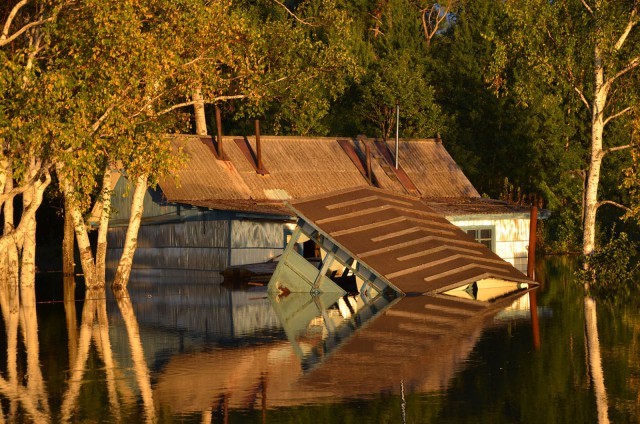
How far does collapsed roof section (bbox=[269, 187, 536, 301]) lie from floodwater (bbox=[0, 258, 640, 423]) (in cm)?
145

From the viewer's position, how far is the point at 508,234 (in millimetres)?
45375

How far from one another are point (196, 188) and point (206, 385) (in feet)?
92.7

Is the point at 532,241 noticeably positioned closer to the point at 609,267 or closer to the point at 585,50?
the point at 609,267

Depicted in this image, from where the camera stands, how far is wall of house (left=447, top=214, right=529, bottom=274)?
44.7m

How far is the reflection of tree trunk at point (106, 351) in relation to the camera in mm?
15780

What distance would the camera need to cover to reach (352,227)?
33094 millimetres

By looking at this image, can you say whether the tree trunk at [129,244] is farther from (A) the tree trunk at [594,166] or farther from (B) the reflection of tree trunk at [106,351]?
(A) the tree trunk at [594,166]

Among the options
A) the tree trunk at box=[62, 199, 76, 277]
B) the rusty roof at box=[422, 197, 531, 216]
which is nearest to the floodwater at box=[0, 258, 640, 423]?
the rusty roof at box=[422, 197, 531, 216]

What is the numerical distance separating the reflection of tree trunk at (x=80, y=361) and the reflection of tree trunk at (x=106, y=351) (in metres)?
0.19

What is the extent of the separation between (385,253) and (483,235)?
44.8 feet

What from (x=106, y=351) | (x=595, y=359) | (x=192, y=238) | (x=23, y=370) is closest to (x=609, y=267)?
(x=192, y=238)

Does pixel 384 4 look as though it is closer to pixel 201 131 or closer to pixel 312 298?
pixel 201 131

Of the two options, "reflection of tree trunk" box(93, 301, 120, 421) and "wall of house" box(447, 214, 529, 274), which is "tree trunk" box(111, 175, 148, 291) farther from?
"wall of house" box(447, 214, 529, 274)

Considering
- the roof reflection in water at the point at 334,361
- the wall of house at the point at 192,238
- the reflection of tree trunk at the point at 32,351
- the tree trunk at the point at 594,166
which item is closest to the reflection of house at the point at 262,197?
the wall of house at the point at 192,238
